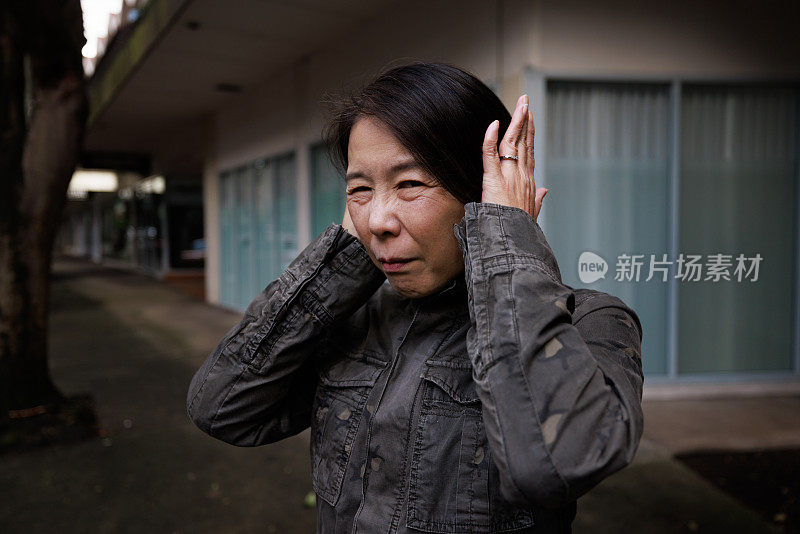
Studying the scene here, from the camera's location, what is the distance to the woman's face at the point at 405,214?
3.45 ft

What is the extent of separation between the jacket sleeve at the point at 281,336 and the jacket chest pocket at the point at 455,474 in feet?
0.98

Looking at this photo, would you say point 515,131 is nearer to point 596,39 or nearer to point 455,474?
point 455,474

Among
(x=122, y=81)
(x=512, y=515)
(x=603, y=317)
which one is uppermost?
(x=122, y=81)

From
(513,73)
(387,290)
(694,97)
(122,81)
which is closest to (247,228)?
(122,81)

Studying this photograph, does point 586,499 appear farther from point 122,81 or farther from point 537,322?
point 122,81

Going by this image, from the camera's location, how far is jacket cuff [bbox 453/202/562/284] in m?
0.99

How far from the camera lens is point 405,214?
3.43ft

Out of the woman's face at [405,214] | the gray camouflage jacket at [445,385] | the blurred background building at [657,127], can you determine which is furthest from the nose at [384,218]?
the blurred background building at [657,127]

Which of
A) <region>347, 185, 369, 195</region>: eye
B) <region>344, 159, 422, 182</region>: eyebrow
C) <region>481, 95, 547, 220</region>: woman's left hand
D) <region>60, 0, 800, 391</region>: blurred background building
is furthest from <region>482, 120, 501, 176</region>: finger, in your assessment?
<region>60, 0, 800, 391</region>: blurred background building

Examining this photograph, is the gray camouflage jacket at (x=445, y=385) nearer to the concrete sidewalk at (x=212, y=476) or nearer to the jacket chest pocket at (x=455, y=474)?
the jacket chest pocket at (x=455, y=474)

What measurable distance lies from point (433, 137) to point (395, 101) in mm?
104

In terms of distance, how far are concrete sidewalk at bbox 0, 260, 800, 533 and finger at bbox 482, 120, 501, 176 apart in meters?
2.42

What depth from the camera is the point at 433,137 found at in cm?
104

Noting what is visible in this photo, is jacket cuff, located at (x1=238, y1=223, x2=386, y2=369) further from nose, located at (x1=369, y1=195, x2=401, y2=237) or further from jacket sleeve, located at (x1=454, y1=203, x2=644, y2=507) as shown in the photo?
jacket sleeve, located at (x1=454, y1=203, x2=644, y2=507)
